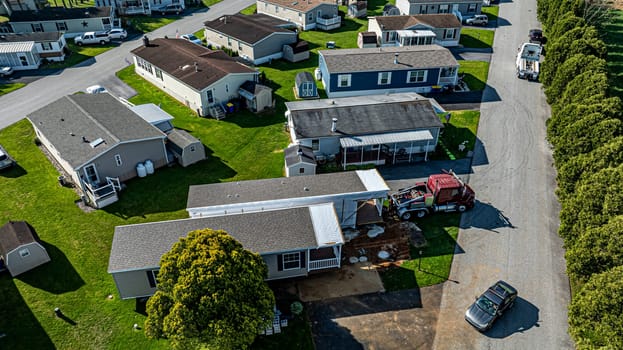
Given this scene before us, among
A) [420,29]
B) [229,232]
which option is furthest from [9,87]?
[420,29]

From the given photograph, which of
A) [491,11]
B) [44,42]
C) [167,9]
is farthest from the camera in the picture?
[491,11]

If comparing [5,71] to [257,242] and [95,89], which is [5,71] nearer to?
[95,89]

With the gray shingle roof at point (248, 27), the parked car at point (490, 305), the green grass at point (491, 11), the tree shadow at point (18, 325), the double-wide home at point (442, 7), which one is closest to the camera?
the tree shadow at point (18, 325)

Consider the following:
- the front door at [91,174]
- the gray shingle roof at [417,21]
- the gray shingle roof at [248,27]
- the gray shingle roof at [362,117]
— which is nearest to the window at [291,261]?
the gray shingle roof at [362,117]

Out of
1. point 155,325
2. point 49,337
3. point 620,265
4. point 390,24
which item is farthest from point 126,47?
point 620,265

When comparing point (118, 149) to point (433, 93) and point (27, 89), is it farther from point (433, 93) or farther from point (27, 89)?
point (433, 93)

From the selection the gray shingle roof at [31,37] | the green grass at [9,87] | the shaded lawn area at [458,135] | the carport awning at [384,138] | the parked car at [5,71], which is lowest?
the shaded lawn area at [458,135]

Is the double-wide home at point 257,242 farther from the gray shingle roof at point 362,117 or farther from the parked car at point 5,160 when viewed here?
the parked car at point 5,160
